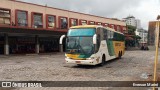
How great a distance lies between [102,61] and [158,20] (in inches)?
491

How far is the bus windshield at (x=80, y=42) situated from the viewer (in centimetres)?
1861

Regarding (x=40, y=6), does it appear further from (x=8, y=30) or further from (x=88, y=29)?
(x=88, y=29)

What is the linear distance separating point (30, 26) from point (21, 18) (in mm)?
2106

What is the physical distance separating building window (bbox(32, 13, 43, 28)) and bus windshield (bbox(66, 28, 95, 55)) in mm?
23266

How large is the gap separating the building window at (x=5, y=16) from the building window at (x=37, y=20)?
192 inches

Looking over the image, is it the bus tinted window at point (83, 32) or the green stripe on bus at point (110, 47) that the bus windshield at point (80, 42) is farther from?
the green stripe on bus at point (110, 47)

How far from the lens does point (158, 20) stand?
340 inches

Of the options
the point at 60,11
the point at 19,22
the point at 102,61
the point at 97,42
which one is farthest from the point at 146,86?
the point at 60,11

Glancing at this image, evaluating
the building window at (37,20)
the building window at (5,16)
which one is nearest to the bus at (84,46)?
the building window at (5,16)

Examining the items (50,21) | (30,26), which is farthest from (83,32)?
(50,21)

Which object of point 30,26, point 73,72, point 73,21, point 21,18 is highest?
point 73,21

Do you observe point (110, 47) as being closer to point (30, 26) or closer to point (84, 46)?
point (84, 46)

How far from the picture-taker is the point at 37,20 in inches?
1671

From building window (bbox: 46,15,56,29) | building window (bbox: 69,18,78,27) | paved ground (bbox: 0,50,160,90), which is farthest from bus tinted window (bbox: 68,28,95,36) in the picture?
building window (bbox: 69,18,78,27)
